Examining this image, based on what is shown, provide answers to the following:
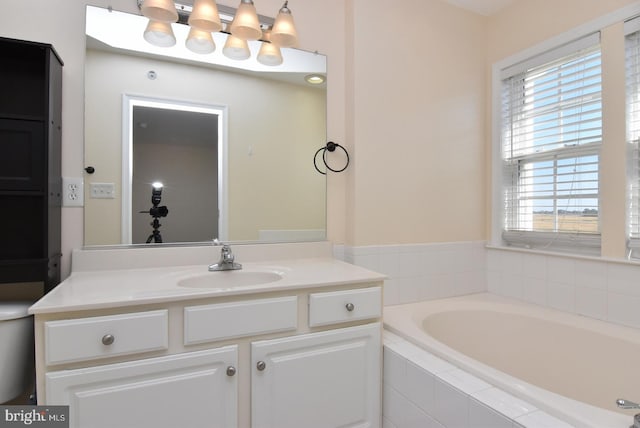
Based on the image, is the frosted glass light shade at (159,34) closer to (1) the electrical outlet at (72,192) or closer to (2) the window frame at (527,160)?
(1) the electrical outlet at (72,192)

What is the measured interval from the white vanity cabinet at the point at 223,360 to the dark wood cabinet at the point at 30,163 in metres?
0.48

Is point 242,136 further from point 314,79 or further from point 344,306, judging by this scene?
point 344,306

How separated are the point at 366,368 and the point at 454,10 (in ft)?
7.59

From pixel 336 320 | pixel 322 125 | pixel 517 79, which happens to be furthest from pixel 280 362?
pixel 517 79

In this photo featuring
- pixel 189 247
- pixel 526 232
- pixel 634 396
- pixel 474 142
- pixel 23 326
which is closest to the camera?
pixel 23 326

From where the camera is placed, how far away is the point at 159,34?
62.4 inches

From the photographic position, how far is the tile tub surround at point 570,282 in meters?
1.64

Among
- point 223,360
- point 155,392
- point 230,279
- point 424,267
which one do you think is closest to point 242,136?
point 230,279

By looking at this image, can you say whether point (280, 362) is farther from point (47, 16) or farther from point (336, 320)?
point (47, 16)

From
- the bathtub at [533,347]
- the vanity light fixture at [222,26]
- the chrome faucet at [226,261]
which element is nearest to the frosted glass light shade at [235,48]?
the vanity light fixture at [222,26]

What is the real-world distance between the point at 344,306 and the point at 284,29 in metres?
1.38

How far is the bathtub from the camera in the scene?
49.0 inches

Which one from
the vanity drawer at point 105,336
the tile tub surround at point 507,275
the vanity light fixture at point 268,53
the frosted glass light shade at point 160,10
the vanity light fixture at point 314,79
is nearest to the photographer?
the vanity drawer at point 105,336

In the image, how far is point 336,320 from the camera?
1.38 meters
